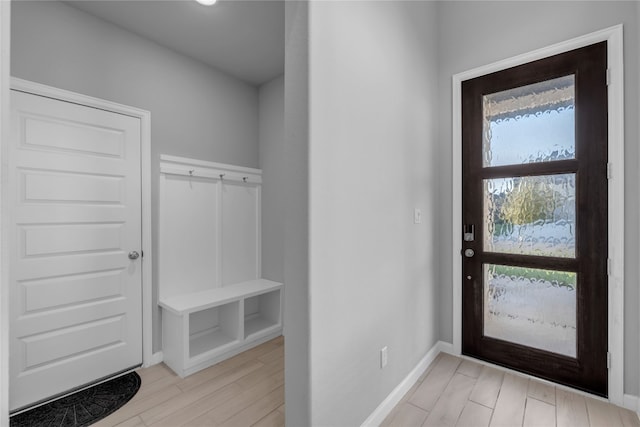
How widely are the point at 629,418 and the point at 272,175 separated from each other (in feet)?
10.5

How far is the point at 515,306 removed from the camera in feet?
7.16

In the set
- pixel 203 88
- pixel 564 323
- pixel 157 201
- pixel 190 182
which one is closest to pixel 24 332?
pixel 157 201

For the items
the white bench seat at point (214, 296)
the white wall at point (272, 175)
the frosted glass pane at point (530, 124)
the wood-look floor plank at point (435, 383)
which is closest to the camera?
the wood-look floor plank at point (435, 383)

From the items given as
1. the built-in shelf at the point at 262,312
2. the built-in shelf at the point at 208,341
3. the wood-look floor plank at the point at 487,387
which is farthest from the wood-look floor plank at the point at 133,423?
the wood-look floor plank at the point at 487,387

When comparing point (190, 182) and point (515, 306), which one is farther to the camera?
point (190, 182)

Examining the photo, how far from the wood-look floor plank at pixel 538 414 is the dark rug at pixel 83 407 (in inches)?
99.3

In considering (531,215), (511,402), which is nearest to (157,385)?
(511,402)

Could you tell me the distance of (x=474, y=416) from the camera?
1718 mm

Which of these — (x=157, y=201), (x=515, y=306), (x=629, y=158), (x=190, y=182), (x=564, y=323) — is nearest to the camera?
(x=629, y=158)

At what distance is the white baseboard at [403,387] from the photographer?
5.40ft

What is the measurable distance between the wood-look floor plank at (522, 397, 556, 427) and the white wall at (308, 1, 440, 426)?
67cm

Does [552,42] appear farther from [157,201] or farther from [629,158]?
[157,201]

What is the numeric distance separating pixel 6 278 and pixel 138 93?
2142mm

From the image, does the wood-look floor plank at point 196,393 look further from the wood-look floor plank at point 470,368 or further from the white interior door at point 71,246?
the wood-look floor plank at point 470,368
